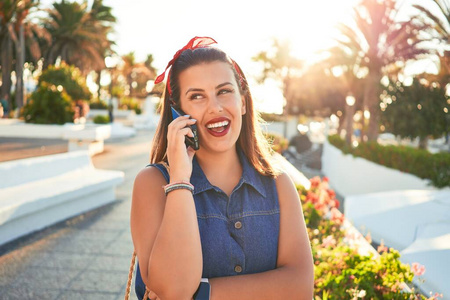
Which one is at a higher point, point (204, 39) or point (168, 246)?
point (204, 39)

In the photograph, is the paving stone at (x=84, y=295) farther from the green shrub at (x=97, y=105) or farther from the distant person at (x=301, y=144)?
the green shrub at (x=97, y=105)

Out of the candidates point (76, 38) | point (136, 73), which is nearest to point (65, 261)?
point (76, 38)

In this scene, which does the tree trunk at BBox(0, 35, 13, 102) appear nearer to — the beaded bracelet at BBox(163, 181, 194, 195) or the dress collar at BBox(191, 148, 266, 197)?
the dress collar at BBox(191, 148, 266, 197)

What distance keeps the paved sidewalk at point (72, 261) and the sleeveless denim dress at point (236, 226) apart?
80.9 inches

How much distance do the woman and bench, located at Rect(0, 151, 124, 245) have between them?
3302 mm

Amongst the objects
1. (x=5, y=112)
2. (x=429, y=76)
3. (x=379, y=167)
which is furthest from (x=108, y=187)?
(x=5, y=112)

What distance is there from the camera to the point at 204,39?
1.99 meters

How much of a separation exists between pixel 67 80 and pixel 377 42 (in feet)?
64.9

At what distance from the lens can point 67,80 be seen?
26.9 m

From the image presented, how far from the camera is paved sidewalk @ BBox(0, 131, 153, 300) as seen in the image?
353 cm

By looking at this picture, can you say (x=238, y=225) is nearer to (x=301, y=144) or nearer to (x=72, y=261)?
(x=72, y=261)

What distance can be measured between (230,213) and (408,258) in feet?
11.3

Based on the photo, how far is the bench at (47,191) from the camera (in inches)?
183

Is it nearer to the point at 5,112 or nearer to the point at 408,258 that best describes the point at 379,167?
the point at 408,258
